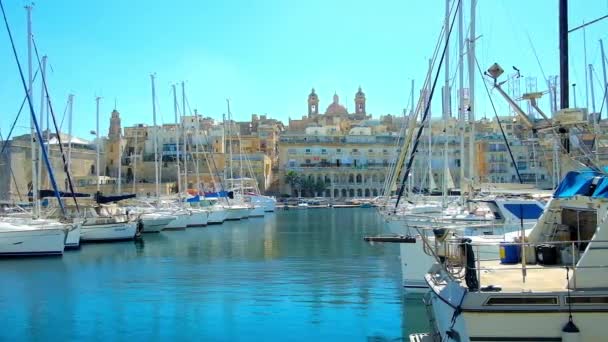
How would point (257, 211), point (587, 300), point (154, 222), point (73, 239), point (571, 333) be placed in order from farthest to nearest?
1. point (257, 211)
2. point (154, 222)
3. point (73, 239)
4. point (587, 300)
5. point (571, 333)

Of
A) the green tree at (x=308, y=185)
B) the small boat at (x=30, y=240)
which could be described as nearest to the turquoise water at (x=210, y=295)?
the small boat at (x=30, y=240)

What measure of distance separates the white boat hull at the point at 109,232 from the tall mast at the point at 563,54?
1156 inches

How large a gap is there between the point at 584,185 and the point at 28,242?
25.7 meters

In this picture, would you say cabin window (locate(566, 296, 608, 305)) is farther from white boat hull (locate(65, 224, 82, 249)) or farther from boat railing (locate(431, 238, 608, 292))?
white boat hull (locate(65, 224, 82, 249))

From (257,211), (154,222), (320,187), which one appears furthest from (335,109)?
(154,222)

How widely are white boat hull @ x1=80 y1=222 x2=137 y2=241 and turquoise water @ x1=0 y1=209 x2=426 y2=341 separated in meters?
2.88

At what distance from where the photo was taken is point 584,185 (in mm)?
9805

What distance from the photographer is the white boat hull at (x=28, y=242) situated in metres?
28.7

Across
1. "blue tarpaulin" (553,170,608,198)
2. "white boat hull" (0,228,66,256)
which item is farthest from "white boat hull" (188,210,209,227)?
"blue tarpaulin" (553,170,608,198)

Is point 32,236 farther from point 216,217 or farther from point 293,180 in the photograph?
point 293,180

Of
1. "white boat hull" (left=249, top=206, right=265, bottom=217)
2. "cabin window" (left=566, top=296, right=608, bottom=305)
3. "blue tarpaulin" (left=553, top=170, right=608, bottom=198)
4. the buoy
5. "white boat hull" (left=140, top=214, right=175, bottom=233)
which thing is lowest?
"white boat hull" (left=249, top=206, right=265, bottom=217)

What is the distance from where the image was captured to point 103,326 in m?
15.0

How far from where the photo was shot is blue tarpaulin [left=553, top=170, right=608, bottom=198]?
9366 millimetres

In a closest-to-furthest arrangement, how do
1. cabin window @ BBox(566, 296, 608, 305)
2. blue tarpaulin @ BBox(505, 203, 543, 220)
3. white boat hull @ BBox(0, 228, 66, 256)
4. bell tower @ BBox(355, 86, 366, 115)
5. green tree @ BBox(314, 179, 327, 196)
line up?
cabin window @ BBox(566, 296, 608, 305), blue tarpaulin @ BBox(505, 203, 543, 220), white boat hull @ BBox(0, 228, 66, 256), green tree @ BBox(314, 179, 327, 196), bell tower @ BBox(355, 86, 366, 115)
